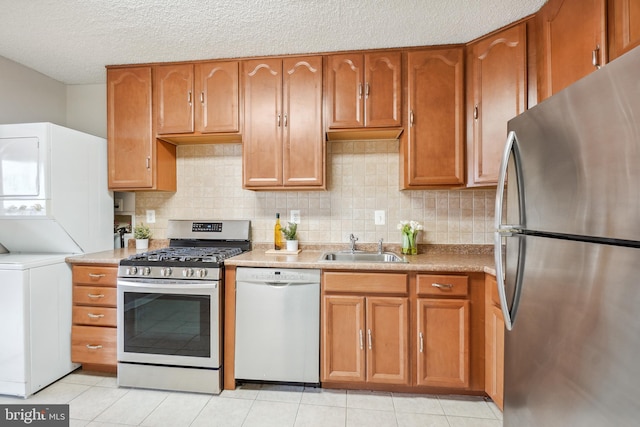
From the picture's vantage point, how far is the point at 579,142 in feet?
2.59

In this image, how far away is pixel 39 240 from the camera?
2.30m

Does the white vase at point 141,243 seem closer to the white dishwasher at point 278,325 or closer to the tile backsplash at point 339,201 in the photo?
the tile backsplash at point 339,201

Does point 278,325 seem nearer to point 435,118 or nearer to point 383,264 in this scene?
point 383,264

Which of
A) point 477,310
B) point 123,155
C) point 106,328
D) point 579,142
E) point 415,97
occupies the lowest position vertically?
point 106,328

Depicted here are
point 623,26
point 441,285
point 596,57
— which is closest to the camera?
point 623,26

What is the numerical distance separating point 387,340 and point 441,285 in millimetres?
496

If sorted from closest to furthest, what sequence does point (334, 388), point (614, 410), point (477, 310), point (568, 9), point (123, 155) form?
1. point (614, 410)
2. point (568, 9)
3. point (477, 310)
4. point (334, 388)
5. point (123, 155)

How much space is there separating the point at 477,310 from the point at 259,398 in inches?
59.2

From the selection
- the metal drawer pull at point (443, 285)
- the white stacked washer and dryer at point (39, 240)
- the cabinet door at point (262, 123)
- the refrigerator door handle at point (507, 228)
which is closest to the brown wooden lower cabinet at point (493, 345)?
the metal drawer pull at point (443, 285)

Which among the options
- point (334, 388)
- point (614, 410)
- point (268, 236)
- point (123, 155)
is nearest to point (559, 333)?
point (614, 410)

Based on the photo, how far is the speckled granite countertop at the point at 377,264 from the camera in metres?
1.93

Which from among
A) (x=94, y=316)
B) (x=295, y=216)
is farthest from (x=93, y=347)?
(x=295, y=216)

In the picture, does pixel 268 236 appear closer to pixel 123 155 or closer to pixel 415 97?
pixel 123 155

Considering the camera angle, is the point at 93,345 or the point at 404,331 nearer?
the point at 404,331
